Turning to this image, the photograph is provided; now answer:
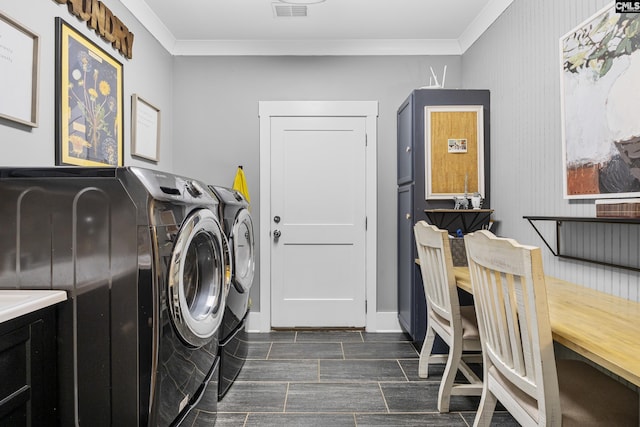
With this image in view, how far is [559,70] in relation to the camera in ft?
7.07

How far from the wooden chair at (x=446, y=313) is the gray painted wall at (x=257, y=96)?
4.04 ft

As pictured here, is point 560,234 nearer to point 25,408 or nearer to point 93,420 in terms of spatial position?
point 93,420

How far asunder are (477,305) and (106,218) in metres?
1.39

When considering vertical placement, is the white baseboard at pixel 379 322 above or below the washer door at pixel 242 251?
below

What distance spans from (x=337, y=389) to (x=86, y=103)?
6.91 feet

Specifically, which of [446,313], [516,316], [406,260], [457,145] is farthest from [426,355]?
[457,145]

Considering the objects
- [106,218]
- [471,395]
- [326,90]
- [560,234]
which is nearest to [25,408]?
[106,218]

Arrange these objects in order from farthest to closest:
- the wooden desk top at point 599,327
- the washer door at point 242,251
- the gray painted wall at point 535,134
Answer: the washer door at point 242,251 → the gray painted wall at point 535,134 → the wooden desk top at point 599,327

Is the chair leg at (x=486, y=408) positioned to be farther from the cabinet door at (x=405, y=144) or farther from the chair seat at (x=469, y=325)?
the cabinet door at (x=405, y=144)

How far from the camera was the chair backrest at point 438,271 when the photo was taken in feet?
6.79

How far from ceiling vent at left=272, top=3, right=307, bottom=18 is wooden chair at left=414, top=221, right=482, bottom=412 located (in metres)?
1.76

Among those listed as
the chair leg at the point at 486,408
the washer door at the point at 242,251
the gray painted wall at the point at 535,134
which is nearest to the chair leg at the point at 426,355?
the gray painted wall at the point at 535,134

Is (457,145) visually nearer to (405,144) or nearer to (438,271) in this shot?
(405,144)

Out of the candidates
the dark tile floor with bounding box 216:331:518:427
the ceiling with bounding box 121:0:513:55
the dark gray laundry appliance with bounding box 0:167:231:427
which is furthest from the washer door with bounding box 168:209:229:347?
the ceiling with bounding box 121:0:513:55
